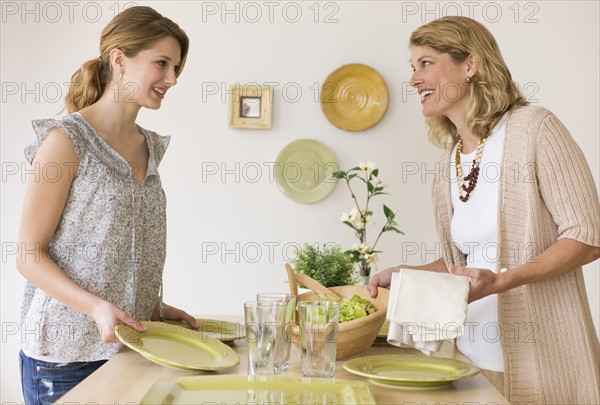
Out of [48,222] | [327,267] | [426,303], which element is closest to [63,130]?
[48,222]

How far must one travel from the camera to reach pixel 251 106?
324 centimetres

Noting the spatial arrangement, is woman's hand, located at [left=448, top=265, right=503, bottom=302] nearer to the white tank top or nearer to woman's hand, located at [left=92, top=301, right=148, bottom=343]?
the white tank top

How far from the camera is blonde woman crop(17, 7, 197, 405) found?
5.03 ft

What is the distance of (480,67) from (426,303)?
77 cm

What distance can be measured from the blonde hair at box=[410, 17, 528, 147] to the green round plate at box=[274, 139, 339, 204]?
1.33 meters

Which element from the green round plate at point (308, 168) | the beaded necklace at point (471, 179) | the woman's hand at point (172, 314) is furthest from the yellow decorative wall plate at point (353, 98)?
the woman's hand at point (172, 314)

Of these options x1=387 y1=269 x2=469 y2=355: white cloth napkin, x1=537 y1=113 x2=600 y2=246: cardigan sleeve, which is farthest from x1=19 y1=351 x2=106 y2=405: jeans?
x1=537 y1=113 x2=600 y2=246: cardigan sleeve

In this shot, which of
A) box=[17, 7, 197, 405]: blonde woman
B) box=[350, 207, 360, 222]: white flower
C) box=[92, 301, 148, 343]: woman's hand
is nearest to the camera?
box=[92, 301, 148, 343]: woman's hand

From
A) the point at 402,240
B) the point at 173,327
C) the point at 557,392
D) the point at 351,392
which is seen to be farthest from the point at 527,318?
the point at 402,240

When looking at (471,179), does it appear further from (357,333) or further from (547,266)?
(357,333)

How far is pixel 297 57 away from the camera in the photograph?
325 cm

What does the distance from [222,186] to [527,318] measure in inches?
72.8

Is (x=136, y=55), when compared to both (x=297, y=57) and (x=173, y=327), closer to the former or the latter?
(x=173, y=327)

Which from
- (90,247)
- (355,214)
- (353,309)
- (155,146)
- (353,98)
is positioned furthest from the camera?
(353,98)
